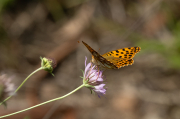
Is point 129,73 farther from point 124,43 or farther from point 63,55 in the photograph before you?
point 63,55

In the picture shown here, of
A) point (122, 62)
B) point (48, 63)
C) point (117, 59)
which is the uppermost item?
point (48, 63)

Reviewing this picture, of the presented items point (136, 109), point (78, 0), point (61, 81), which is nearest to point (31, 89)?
point (61, 81)

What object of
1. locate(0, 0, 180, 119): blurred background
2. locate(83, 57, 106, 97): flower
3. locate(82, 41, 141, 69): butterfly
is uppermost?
locate(0, 0, 180, 119): blurred background

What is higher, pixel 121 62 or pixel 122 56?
pixel 122 56

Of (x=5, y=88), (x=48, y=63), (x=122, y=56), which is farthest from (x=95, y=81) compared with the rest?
(x=5, y=88)

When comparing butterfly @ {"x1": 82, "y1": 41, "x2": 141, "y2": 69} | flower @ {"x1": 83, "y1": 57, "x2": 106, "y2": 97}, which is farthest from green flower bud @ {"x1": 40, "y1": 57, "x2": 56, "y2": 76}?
butterfly @ {"x1": 82, "y1": 41, "x2": 141, "y2": 69}

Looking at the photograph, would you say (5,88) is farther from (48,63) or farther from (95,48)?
(95,48)

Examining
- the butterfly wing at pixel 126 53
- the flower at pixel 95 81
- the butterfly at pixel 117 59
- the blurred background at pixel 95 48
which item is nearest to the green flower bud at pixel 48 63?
the flower at pixel 95 81

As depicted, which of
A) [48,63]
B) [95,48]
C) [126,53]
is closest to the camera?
[48,63]

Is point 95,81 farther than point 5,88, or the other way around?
point 95,81

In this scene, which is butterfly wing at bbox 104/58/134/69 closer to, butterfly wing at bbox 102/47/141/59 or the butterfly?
the butterfly
